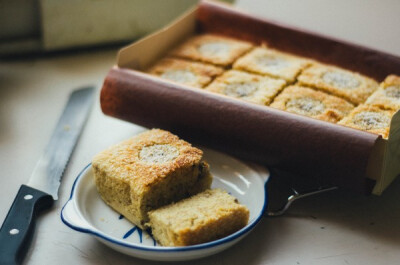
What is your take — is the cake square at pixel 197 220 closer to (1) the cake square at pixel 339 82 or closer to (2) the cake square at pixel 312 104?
(2) the cake square at pixel 312 104

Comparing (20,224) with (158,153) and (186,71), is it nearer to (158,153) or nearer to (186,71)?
(158,153)

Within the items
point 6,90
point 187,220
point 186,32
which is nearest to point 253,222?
point 187,220

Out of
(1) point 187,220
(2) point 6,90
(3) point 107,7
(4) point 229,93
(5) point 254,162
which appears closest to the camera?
(1) point 187,220

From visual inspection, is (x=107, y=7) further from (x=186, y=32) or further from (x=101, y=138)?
(x=101, y=138)

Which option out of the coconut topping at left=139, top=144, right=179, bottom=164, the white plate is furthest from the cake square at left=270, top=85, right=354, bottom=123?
the coconut topping at left=139, top=144, right=179, bottom=164

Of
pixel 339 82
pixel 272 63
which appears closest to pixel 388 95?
pixel 339 82
